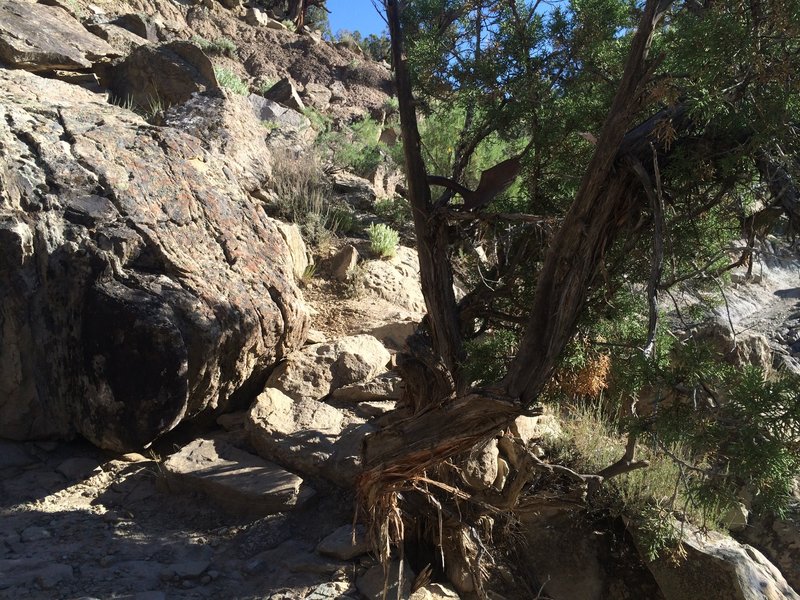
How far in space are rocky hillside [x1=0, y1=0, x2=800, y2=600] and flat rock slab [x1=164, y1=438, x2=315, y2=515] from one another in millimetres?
12

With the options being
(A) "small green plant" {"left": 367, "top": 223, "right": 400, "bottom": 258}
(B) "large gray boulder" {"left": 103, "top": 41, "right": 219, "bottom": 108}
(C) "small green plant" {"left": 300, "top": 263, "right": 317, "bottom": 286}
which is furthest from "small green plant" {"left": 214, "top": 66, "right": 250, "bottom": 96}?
(C) "small green plant" {"left": 300, "top": 263, "right": 317, "bottom": 286}

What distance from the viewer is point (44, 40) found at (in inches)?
378

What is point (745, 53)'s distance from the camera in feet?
9.11

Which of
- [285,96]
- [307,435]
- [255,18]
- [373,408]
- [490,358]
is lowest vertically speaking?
[307,435]

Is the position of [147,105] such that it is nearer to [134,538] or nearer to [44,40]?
[44,40]

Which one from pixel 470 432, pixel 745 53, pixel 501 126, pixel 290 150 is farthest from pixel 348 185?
pixel 745 53

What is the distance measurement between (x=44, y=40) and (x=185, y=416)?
7154 millimetres

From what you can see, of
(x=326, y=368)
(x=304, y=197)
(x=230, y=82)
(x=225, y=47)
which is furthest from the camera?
(x=225, y=47)

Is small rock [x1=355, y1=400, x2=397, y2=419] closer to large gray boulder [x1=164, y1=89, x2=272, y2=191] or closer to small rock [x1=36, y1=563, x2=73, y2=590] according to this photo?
small rock [x1=36, y1=563, x2=73, y2=590]

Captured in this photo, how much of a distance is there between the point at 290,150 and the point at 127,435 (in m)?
4.94

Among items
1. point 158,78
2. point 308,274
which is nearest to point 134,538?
point 308,274

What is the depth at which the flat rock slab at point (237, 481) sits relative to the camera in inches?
169

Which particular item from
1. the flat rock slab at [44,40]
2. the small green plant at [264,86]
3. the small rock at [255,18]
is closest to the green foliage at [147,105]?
the flat rock slab at [44,40]

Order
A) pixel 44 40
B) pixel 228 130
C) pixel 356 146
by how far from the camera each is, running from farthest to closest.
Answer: pixel 356 146, pixel 44 40, pixel 228 130
